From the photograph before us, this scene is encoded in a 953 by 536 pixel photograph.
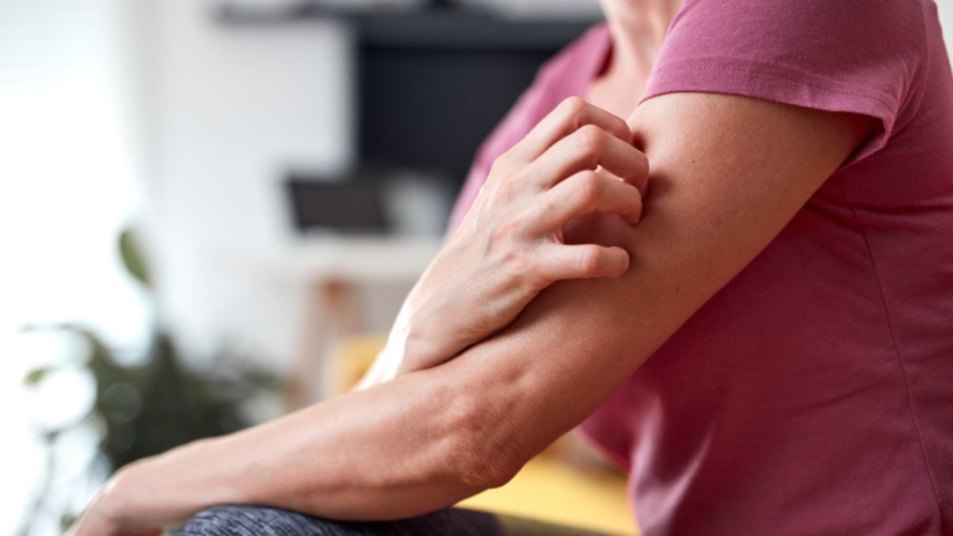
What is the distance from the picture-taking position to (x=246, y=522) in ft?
2.56

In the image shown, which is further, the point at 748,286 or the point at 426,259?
the point at 426,259

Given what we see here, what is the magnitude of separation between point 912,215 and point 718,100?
18 cm

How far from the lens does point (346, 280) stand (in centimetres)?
366

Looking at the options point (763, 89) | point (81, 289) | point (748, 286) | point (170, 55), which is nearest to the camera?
point (763, 89)

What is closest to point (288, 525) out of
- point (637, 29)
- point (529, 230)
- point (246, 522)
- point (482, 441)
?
point (246, 522)

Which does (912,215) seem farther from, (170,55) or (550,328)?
(170,55)

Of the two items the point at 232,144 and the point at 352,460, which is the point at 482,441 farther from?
the point at 232,144

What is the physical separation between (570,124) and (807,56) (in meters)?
0.14

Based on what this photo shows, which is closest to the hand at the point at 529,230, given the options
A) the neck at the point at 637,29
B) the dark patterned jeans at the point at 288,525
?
the dark patterned jeans at the point at 288,525

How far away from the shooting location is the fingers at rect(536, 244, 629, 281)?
2.13ft

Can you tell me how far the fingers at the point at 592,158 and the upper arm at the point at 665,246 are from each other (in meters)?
0.02

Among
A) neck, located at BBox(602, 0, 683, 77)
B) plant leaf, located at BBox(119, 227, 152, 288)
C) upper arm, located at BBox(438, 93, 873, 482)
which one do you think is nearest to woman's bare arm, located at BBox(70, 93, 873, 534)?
upper arm, located at BBox(438, 93, 873, 482)

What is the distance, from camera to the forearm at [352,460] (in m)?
0.73

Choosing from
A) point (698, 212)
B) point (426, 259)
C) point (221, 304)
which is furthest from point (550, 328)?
point (221, 304)
